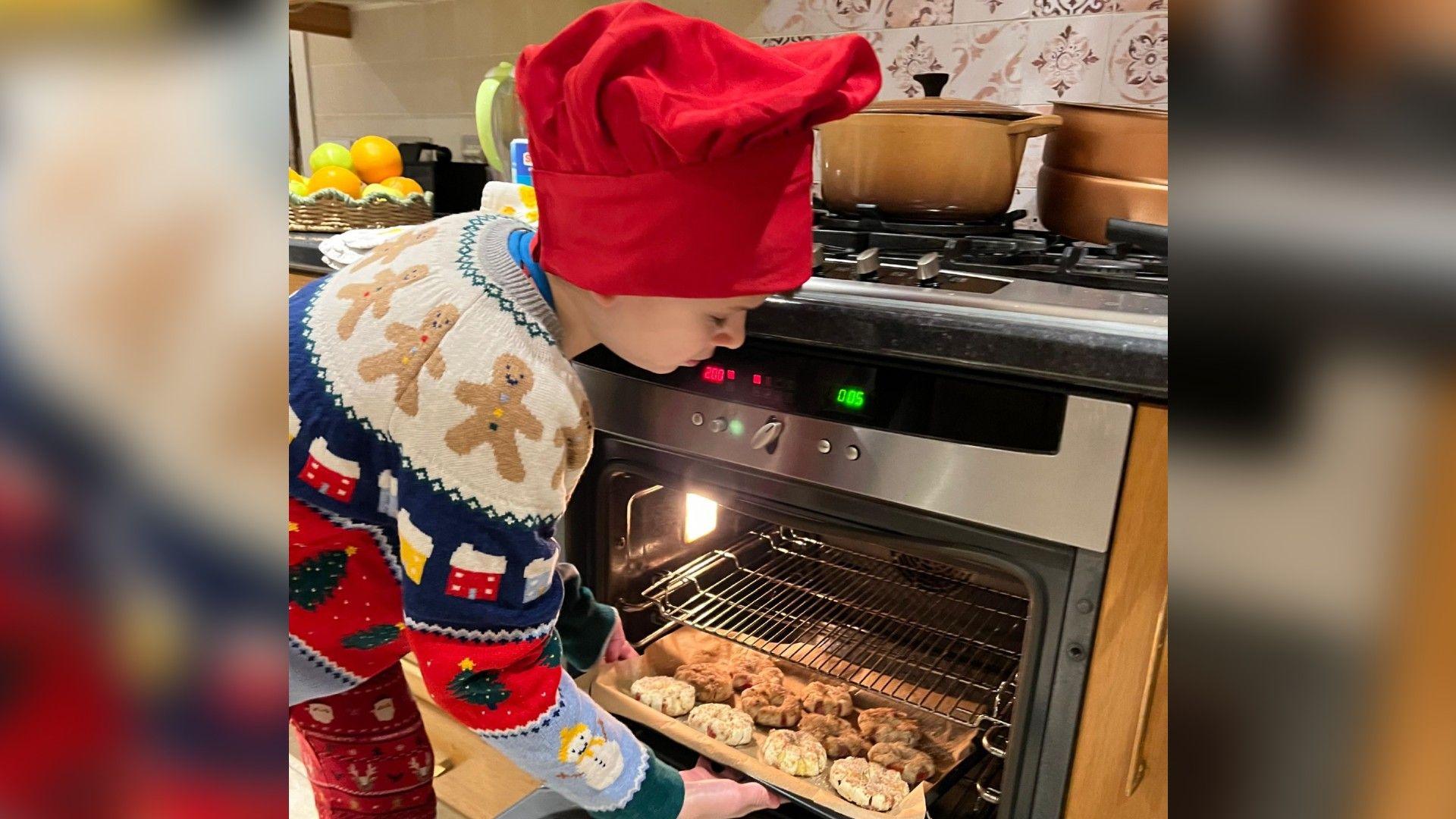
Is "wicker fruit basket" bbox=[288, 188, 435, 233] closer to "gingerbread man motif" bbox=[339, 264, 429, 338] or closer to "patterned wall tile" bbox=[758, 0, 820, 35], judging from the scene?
"patterned wall tile" bbox=[758, 0, 820, 35]

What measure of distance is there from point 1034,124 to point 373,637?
84 cm

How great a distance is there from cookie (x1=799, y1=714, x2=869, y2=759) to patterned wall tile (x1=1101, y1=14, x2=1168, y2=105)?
2.89 ft

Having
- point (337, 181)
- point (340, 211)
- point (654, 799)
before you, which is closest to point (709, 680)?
point (654, 799)

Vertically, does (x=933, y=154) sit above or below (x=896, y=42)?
below

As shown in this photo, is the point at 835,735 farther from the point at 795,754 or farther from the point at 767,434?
the point at 767,434

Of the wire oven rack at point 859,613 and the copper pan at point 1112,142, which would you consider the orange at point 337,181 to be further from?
the copper pan at point 1112,142

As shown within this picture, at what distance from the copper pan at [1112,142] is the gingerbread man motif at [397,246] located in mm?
716

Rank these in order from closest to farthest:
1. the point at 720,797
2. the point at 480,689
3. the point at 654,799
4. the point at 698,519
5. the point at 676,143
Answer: the point at 676,143 < the point at 480,689 < the point at 654,799 < the point at 720,797 < the point at 698,519

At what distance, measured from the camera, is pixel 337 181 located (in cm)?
154
